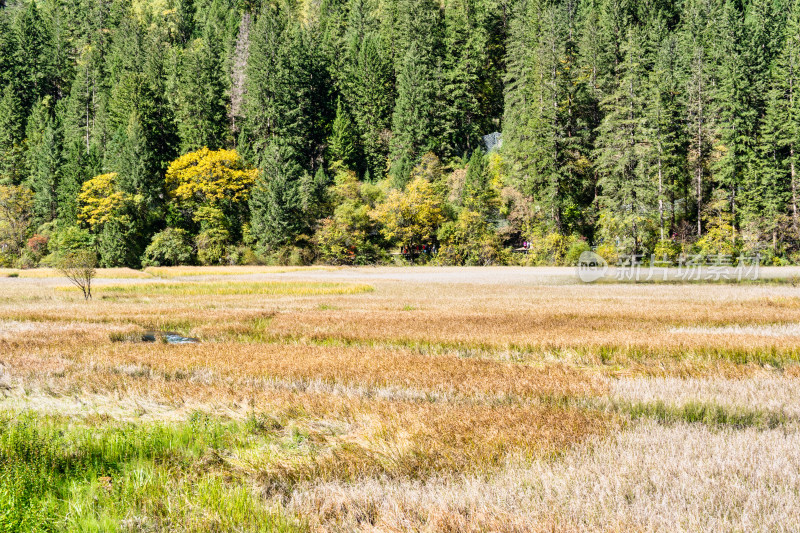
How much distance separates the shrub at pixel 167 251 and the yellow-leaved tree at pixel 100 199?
271 inches

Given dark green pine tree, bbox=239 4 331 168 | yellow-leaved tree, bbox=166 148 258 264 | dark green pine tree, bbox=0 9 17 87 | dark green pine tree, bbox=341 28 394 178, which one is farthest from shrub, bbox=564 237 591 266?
dark green pine tree, bbox=0 9 17 87

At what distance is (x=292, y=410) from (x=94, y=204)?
7680 cm

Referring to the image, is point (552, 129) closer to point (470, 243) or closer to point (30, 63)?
point (470, 243)

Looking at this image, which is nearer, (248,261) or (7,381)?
(7,381)

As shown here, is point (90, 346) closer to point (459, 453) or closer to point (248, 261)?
point (459, 453)

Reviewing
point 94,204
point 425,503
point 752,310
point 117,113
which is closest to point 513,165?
point 752,310

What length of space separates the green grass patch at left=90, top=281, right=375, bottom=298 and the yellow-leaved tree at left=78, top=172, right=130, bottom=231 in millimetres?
34286

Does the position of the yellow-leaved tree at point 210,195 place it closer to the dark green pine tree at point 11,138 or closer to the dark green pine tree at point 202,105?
the dark green pine tree at point 202,105

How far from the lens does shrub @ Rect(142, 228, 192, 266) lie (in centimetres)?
6781

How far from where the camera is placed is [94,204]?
70.1m

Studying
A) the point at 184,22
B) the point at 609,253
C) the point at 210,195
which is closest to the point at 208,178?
the point at 210,195

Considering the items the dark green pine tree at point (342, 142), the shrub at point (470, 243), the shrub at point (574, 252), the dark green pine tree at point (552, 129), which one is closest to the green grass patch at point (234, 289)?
the shrub at point (470, 243)

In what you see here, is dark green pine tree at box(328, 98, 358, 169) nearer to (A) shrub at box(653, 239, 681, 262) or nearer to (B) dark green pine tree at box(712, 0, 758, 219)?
(A) shrub at box(653, 239, 681, 262)

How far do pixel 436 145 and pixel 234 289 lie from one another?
4972 centimetres
